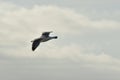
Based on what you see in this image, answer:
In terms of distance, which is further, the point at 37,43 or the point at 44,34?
the point at 37,43

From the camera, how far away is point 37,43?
39.9 metres

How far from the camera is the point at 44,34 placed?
3744 cm

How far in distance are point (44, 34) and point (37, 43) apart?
4194mm
